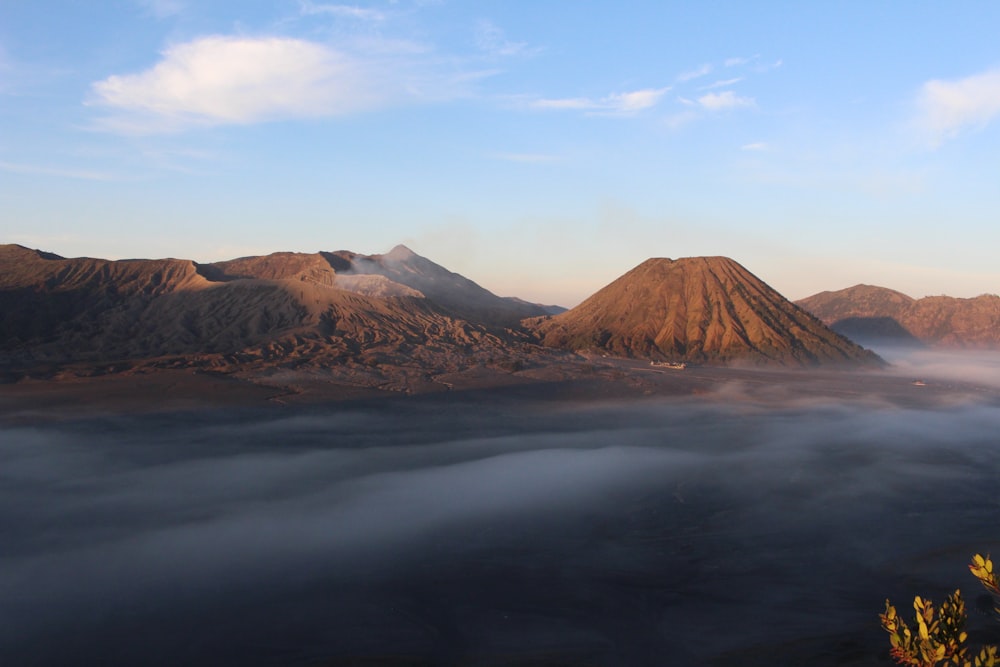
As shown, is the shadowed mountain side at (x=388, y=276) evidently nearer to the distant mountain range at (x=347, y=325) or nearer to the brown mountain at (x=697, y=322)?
the distant mountain range at (x=347, y=325)

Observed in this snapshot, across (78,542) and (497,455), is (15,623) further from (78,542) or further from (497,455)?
(497,455)

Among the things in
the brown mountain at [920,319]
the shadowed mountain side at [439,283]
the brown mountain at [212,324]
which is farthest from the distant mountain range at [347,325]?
the brown mountain at [920,319]

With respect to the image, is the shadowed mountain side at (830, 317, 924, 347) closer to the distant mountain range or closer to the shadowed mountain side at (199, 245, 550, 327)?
the distant mountain range

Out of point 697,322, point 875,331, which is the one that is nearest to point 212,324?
point 697,322

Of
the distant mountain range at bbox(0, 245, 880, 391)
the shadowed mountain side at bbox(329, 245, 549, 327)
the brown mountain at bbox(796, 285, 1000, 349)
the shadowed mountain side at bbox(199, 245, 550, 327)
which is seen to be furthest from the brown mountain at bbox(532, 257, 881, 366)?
the brown mountain at bbox(796, 285, 1000, 349)

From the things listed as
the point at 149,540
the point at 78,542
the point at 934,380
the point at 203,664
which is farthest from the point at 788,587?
the point at 934,380
